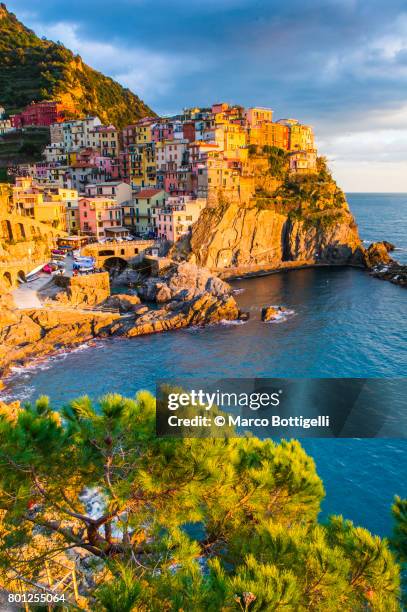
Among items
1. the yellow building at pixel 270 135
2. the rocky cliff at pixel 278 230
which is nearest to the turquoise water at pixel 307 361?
the rocky cliff at pixel 278 230

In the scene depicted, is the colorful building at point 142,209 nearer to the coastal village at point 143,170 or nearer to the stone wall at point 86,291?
the coastal village at point 143,170

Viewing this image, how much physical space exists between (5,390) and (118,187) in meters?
43.1

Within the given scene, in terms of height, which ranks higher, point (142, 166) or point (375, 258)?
point (142, 166)

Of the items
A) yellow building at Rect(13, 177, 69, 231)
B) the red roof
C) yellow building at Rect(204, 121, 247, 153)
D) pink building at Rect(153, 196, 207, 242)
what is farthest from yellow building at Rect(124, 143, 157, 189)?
pink building at Rect(153, 196, 207, 242)

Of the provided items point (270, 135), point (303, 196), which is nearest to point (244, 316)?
point (303, 196)

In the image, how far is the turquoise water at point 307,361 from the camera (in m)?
20.4

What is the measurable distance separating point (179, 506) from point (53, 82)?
11247cm

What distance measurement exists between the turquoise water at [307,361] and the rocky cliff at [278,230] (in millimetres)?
13406

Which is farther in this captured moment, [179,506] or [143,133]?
[143,133]

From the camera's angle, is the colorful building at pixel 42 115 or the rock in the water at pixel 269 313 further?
the colorful building at pixel 42 115

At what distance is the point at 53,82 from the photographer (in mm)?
101625

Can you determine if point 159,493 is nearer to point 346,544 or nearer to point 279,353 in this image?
point 346,544

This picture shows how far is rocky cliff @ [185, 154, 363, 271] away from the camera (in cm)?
6134

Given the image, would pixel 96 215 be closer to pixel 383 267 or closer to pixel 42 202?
pixel 42 202
